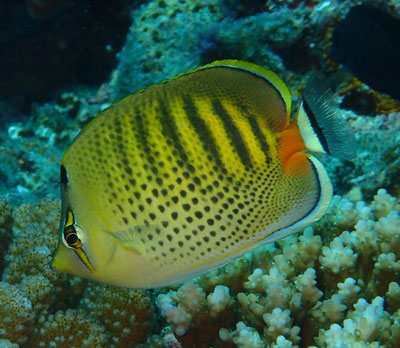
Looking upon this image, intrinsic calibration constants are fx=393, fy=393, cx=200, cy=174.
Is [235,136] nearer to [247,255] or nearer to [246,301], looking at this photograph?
[246,301]

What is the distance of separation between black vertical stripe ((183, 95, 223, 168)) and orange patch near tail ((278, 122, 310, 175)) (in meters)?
0.28

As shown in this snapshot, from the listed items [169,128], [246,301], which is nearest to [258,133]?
[169,128]

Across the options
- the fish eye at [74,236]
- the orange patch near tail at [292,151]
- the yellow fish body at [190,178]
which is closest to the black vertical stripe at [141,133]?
→ the yellow fish body at [190,178]

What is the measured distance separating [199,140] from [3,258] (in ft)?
6.97

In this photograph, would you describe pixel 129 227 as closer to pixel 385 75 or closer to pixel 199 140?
pixel 199 140

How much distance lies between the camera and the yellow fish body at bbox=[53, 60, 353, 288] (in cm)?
158

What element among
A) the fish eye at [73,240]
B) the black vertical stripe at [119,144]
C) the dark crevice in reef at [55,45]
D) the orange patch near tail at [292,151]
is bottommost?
Result: the dark crevice in reef at [55,45]

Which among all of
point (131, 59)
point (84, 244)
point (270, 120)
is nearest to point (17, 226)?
point (84, 244)

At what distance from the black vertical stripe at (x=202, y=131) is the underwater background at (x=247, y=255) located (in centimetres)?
110

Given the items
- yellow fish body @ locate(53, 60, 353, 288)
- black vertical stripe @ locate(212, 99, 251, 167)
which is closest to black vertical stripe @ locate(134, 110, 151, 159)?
yellow fish body @ locate(53, 60, 353, 288)

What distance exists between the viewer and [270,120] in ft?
5.47

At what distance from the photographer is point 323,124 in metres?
1.62

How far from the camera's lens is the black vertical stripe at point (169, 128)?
161cm

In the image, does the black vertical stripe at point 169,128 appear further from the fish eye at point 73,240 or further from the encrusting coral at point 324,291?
the encrusting coral at point 324,291
